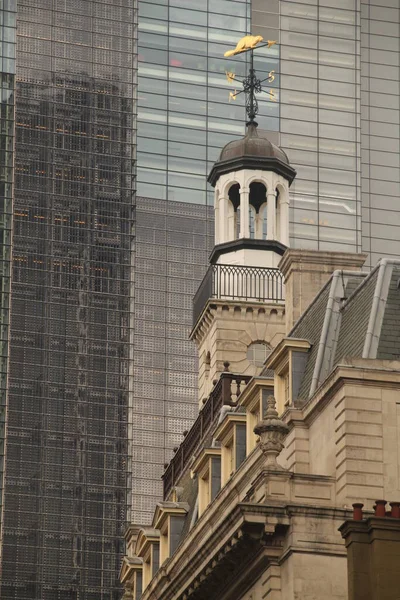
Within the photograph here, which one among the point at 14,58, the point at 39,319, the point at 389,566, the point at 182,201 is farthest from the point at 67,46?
the point at 389,566

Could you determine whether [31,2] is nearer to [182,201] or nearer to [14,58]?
[14,58]

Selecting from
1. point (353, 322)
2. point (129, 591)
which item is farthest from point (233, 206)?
point (353, 322)

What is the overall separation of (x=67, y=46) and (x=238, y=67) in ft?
55.0

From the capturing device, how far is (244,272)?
7456 centimetres

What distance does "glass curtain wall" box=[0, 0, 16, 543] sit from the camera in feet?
472

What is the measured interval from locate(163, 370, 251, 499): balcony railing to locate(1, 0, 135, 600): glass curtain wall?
7030 centimetres

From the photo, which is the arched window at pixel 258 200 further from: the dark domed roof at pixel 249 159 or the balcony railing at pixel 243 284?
the balcony railing at pixel 243 284

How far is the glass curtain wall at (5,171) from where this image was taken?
5669 inches

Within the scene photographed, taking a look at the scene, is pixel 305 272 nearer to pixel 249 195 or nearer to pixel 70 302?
pixel 249 195

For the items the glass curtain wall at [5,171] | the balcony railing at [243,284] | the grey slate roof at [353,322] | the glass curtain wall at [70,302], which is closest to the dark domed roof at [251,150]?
the balcony railing at [243,284]

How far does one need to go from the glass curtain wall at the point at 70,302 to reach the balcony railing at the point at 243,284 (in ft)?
216

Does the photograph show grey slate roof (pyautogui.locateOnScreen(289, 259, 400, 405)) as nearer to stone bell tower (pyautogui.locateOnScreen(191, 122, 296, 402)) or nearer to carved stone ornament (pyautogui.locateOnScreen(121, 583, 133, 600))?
stone bell tower (pyautogui.locateOnScreen(191, 122, 296, 402))

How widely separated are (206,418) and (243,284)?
12.5 meters

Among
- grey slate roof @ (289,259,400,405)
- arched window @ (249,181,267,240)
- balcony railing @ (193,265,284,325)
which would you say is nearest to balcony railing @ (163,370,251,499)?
grey slate roof @ (289,259,400,405)
